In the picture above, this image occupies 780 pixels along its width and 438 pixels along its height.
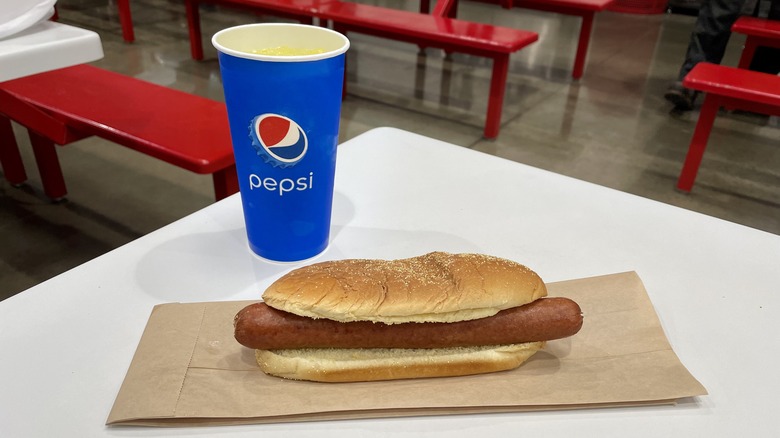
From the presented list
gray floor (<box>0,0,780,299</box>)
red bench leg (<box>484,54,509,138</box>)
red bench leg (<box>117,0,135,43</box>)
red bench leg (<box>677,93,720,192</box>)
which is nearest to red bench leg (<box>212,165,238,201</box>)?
gray floor (<box>0,0,780,299</box>)

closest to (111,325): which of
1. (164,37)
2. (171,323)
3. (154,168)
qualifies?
(171,323)

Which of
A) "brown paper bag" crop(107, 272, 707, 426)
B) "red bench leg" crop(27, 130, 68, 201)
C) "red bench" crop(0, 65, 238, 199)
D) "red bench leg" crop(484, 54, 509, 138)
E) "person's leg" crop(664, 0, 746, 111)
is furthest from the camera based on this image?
"person's leg" crop(664, 0, 746, 111)

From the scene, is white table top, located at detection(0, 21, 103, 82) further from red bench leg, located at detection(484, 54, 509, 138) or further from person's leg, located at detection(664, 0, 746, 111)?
person's leg, located at detection(664, 0, 746, 111)

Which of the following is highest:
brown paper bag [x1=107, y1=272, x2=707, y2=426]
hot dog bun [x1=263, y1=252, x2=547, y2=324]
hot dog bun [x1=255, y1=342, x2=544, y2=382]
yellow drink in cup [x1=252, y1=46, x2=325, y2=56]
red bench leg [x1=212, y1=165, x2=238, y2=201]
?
yellow drink in cup [x1=252, y1=46, x2=325, y2=56]

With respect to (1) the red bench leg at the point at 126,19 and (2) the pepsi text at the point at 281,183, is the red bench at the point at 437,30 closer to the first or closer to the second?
(1) the red bench leg at the point at 126,19

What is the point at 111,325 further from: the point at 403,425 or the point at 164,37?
the point at 164,37

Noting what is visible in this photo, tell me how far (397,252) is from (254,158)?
13.6 inches

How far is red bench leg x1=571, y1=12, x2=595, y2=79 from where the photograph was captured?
528 cm

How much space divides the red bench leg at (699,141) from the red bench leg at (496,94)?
4.16 feet

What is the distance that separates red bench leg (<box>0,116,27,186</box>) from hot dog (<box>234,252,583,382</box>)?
3095 mm

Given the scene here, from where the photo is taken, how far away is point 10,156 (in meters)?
3.27

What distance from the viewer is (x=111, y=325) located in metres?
0.94

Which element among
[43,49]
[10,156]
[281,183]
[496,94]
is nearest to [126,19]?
[10,156]

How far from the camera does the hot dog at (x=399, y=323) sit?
81 centimetres
